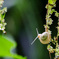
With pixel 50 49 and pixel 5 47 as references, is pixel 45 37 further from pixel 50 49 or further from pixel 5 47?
pixel 5 47

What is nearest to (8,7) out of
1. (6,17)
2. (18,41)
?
(6,17)

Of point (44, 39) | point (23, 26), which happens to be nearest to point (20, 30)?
point (23, 26)

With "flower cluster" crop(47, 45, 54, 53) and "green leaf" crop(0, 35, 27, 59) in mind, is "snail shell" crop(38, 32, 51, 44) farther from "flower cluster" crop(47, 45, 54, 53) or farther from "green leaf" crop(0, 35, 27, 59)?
"green leaf" crop(0, 35, 27, 59)

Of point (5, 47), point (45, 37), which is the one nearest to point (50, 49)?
point (45, 37)

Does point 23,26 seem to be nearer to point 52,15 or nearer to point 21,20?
point 21,20

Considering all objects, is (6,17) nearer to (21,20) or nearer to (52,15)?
(21,20)

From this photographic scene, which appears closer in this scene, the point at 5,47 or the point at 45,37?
the point at 5,47

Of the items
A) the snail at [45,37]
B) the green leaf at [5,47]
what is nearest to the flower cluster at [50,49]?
the snail at [45,37]

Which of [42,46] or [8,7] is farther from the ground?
[8,7]

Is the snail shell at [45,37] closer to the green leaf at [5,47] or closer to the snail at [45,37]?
the snail at [45,37]

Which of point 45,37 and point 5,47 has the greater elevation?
point 5,47
